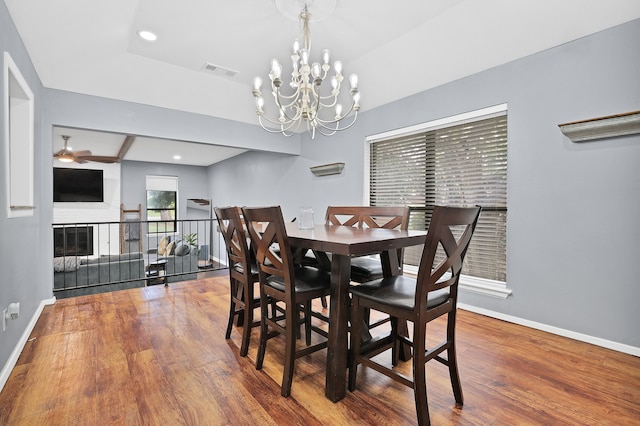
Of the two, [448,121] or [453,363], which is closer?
[453,363]

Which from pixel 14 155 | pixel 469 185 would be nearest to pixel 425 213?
pixel 469 185

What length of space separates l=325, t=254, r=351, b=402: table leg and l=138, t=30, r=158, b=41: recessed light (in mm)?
2743

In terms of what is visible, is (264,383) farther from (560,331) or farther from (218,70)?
(218,70)

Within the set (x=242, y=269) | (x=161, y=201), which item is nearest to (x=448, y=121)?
(x=242, y=269)

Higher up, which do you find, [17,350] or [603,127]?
[603,127]

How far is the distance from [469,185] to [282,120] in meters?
1.89

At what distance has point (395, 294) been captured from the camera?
1545 millimetres

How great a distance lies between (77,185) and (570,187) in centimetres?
879

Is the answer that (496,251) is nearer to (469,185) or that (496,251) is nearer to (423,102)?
(469,185)

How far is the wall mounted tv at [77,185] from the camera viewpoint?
6918 millimetres

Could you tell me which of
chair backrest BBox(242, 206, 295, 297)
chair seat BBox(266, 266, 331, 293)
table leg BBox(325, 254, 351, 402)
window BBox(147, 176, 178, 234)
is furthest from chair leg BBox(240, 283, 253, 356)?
window BBox(147, 176, 178, 234)

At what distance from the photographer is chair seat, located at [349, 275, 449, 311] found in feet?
4.75

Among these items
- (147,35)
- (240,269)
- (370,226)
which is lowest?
(240,269)

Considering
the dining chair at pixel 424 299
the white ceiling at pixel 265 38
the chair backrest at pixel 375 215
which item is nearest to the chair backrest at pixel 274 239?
the dining chair at pixel 424 299
